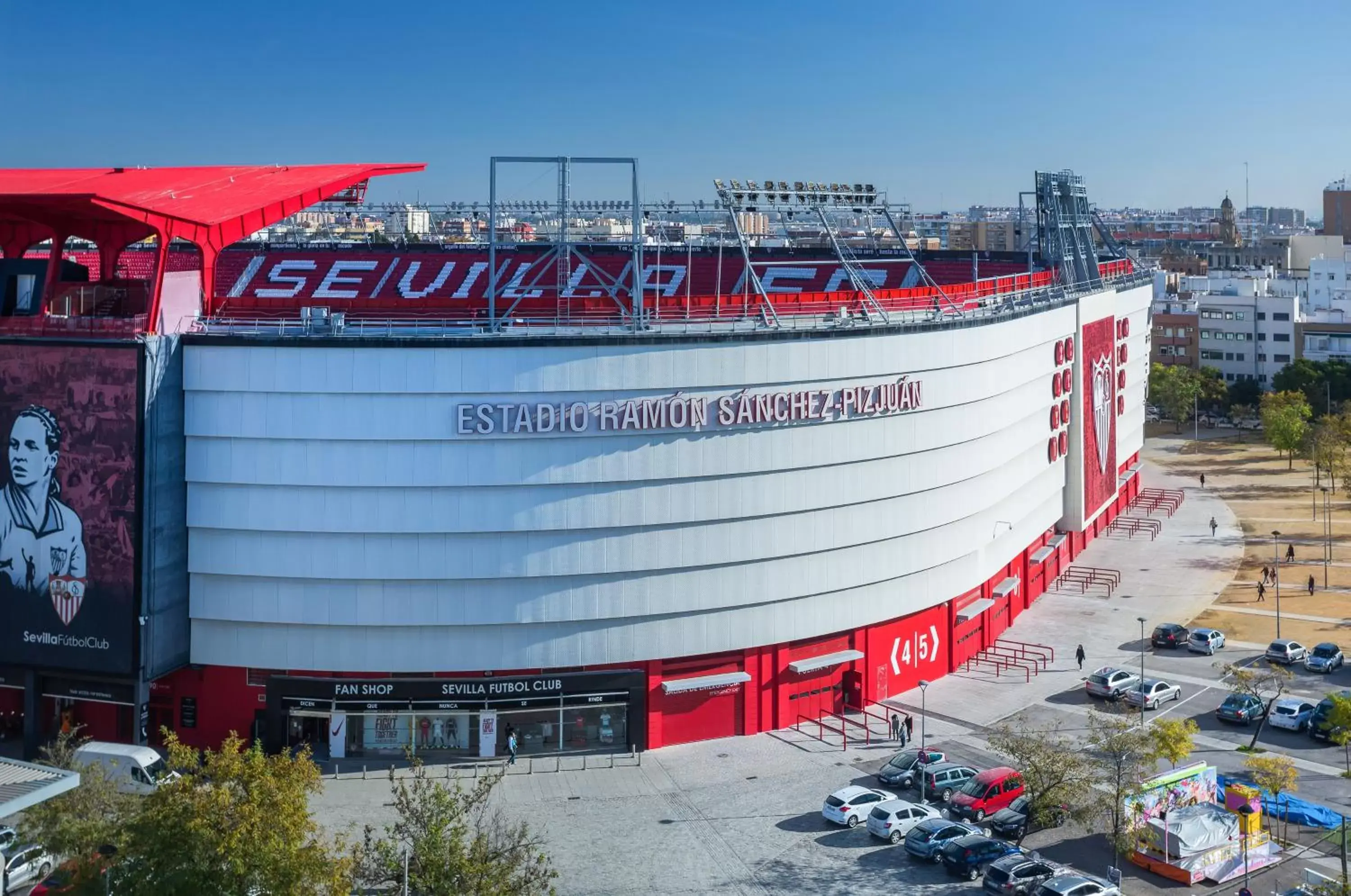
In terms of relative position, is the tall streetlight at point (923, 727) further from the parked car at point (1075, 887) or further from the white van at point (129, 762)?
the white van at point (129, 762)

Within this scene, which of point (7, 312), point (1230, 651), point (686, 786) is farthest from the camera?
point (1230, 651)

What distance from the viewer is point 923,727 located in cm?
4734

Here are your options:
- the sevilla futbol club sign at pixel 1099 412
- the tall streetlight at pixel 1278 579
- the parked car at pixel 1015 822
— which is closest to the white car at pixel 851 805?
the parked car at pixel 1015 822

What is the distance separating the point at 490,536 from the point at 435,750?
7.20 metres

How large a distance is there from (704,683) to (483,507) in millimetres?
9366

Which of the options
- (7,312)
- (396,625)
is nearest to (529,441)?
(396,625)

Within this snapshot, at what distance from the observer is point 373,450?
148 ft

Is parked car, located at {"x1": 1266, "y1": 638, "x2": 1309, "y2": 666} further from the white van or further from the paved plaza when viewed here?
the white van

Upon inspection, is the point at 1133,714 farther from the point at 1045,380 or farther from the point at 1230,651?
Answer: the point at 1045,380

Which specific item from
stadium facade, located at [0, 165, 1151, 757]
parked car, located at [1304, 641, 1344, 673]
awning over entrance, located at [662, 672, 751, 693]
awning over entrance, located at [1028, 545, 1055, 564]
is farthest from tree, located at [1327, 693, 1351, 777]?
awning over entrance, located at [1028, 545, 1055, 564]

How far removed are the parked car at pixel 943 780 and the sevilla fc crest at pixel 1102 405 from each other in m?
37.0

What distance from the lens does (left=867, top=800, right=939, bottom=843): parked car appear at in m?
40.0

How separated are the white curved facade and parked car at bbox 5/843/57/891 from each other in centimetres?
1031

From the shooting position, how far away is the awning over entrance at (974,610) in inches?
2215
